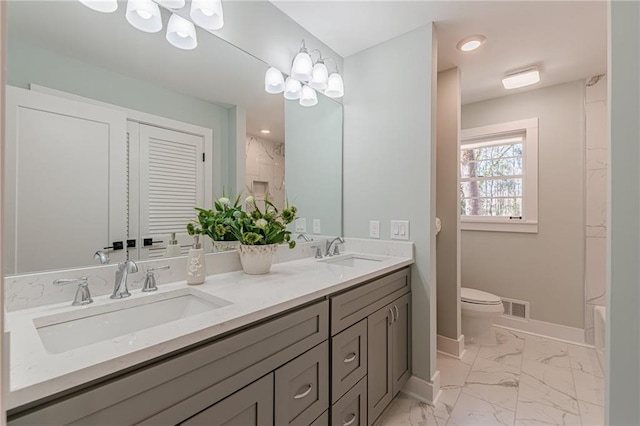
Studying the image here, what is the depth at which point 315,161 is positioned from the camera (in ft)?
7.06

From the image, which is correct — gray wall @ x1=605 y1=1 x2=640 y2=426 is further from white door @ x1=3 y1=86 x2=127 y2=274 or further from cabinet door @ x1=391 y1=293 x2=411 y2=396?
white door @ x1=3 y1=86 x2=127 y2=274

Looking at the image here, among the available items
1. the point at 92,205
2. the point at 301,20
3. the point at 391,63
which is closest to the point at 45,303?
the point at 92,205

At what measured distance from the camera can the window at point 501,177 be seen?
2.81m

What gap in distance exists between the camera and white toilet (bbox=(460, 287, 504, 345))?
8.11ft

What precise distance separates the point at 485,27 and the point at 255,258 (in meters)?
2.11

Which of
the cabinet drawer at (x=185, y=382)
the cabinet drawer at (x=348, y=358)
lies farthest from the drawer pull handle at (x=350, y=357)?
the cabinet drawer at (x=185, y=382)

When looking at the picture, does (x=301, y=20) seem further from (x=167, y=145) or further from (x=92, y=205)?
(x=92, y=205)

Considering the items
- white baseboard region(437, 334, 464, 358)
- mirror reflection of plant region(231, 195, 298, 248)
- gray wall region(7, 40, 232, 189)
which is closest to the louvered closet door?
gray wall region(7, 40, 232, 189)

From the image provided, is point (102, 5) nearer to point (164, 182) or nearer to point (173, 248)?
point (164, 182)

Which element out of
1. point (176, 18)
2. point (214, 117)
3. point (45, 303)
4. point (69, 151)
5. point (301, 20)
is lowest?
point (45, 303)

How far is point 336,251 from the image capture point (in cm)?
208

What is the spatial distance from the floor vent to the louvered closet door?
10.1ft

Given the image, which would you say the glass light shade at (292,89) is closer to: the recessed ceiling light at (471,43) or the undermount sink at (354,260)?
the undermount sink at (354,260)

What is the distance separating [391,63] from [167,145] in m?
1.58
